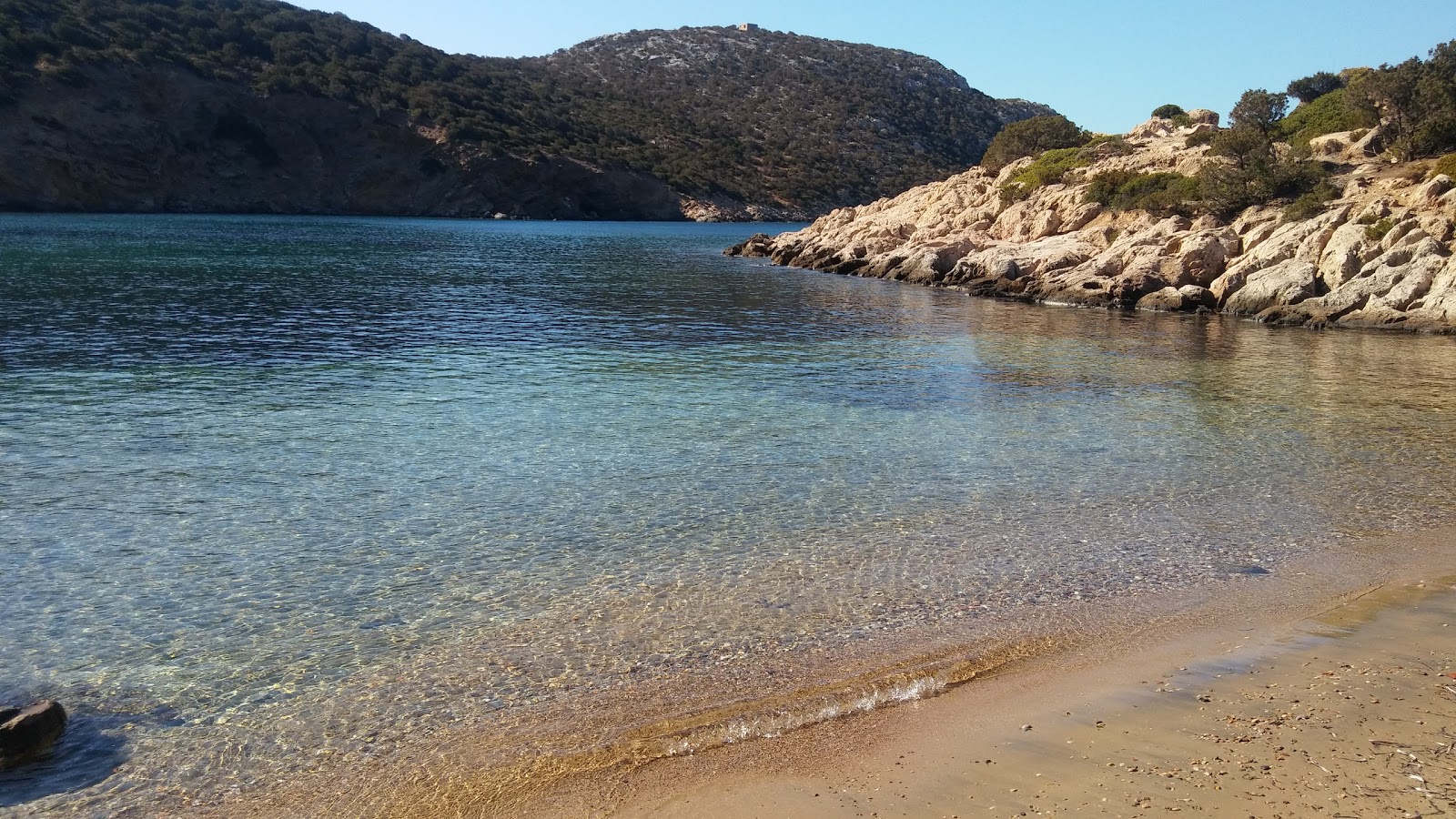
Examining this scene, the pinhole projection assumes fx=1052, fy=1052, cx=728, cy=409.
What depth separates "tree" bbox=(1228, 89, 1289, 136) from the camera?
150 feet

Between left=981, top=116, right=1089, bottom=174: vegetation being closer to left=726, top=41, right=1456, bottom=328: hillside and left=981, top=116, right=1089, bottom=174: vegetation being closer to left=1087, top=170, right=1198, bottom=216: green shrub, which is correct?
left=726, top=41, right=1456, bottom=328: hillside

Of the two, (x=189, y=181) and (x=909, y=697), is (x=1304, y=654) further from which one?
(x=189, y=181)

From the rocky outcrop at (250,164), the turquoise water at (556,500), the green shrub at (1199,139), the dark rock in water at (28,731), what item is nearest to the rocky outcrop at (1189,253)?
the green shrub at (1199,139)

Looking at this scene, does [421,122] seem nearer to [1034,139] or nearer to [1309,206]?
[1034,139]

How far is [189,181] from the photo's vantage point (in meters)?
87.9

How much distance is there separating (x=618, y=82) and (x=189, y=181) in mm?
76298

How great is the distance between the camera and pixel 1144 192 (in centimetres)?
4194

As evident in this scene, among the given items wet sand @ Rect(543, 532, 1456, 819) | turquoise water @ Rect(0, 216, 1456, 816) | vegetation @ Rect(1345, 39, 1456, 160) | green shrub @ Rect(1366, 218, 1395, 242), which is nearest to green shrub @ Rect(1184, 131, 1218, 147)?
vegetation @ Rect(1345, 39, 1456, 160)

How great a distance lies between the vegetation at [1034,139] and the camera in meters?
62.5

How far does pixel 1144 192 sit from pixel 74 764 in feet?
141

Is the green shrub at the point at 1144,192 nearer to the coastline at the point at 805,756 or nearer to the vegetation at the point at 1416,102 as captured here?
the vegetation at the point at 1416,102

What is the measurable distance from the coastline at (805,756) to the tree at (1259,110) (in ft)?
148

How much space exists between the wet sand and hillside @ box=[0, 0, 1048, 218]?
8598 centimetres

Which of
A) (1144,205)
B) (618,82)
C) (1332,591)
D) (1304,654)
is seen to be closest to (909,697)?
(1304,654)
